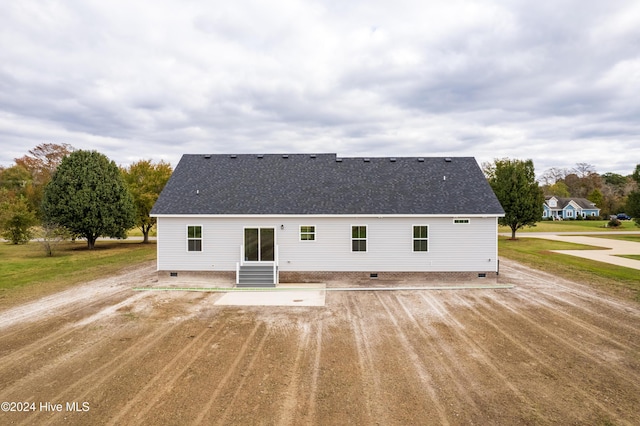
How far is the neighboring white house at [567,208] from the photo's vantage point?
73188mm

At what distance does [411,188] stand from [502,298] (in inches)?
274

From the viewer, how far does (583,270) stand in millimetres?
18219

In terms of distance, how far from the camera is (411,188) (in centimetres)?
1739

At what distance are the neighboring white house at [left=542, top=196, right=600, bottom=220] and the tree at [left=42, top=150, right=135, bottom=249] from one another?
83.0m

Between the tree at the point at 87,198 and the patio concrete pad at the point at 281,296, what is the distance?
20056 millimetres

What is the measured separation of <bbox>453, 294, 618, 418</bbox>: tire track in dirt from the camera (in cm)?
608

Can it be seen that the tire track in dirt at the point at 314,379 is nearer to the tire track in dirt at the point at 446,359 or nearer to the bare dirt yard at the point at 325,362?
the bare dirt yard at the point at 325,362

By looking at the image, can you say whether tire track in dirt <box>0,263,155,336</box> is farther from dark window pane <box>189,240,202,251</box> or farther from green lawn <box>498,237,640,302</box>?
green lawn <box>498,237,640,302</box>

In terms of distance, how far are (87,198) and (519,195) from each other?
41376 millimetres

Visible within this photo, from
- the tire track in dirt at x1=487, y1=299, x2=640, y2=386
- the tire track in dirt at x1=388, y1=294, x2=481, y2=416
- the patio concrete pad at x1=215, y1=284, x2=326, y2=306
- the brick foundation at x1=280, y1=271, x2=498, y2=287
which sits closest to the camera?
the tire track in dirt at x1=388, y1=294, x2=481, y2=416

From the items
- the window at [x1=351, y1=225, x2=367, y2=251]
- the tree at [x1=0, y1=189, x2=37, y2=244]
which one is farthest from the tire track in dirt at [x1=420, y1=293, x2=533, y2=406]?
the tree at [x1=0, y1=189, x2=37, y2=244]

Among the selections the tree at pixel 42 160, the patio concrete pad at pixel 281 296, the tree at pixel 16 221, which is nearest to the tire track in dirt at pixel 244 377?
the patio concrete pad at pixel 281 296

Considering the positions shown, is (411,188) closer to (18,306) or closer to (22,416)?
(22,416)

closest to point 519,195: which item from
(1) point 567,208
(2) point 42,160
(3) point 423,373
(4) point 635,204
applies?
(4) point 635,204
